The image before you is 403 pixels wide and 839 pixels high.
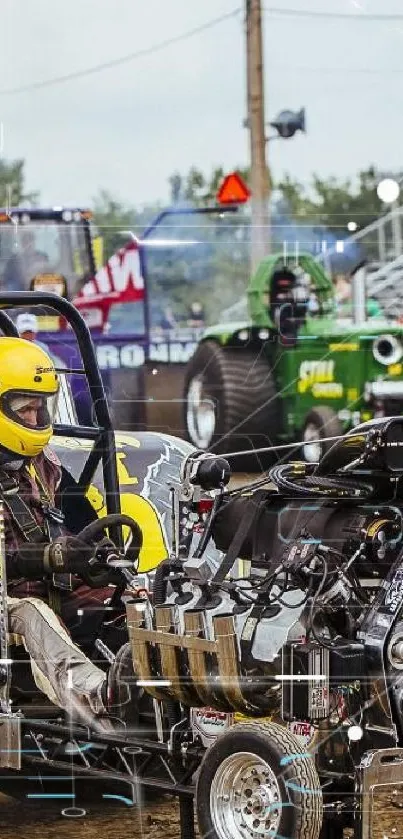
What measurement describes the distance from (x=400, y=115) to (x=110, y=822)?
2.49 meters

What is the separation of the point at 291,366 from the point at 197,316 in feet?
1.16

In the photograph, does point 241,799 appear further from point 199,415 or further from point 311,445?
point 199,415

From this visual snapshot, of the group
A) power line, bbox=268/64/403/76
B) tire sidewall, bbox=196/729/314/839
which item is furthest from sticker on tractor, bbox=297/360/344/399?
tire sidewall, bbox=196/729/314/839

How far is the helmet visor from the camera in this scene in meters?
5.41

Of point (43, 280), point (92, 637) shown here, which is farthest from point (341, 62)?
point (92, 637)

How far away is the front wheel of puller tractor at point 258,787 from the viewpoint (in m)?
4.50

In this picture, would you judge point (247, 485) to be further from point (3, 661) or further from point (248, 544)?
point (3, 661)

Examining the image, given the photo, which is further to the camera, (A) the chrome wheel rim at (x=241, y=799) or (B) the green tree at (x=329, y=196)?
(B) the green tree at (x=329, y=196)

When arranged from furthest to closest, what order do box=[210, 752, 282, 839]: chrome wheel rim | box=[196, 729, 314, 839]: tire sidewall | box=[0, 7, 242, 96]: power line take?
box=[0, 7, 242, 96]: power line
box=[210, 752, 282, 839]: chrome wheel rim
box=[196, 729, 314, 839]: tire sidewall

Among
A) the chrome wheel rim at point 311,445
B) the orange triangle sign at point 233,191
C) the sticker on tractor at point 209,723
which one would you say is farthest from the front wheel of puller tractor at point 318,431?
the sticker on tractor at point 209,723

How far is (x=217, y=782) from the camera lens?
15.4ft

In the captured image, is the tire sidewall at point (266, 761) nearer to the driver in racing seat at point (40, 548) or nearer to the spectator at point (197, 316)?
the driver in racing seat at point (40, 548)

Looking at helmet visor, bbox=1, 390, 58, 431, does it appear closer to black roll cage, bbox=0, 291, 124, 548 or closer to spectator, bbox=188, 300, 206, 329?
black roll cage, bbox=0, 291, 124, 548

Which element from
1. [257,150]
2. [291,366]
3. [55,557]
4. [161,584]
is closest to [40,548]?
[55,557]
